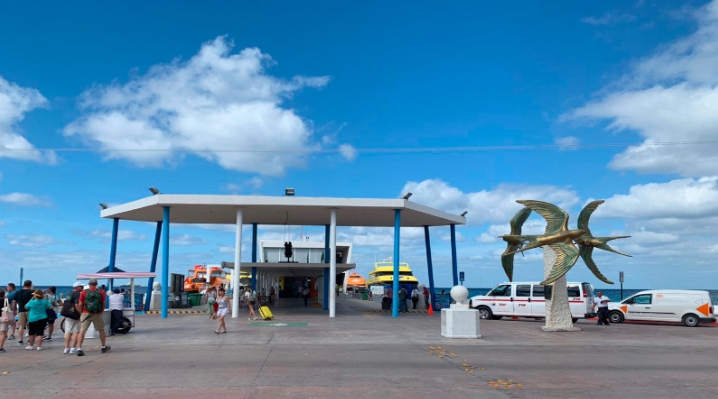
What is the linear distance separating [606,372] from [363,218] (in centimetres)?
1972

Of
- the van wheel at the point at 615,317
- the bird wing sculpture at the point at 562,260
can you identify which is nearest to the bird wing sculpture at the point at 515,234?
the bird wing sculpture at the point at 562,260

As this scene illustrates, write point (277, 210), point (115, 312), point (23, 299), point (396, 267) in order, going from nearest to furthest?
1. point (23, 299)
2. point (115, 312)
3. point (396, 267)
4. point (277, 210)

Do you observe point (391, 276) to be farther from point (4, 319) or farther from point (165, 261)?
point (4, 319)

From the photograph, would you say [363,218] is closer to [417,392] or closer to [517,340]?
[517,340]

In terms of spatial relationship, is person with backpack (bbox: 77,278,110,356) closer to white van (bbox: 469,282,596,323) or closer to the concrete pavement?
the concrete pavement

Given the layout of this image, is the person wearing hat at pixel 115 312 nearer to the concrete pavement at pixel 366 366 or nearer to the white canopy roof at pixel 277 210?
the concrete pavement at pixel 366 366

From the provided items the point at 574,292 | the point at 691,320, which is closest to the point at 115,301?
the point at 574,292

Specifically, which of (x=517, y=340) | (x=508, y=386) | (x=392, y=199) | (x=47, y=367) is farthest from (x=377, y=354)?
(x=392, y=199)

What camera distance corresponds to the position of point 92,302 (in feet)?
41.5

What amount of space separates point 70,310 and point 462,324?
995 cm

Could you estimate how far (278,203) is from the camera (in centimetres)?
2502

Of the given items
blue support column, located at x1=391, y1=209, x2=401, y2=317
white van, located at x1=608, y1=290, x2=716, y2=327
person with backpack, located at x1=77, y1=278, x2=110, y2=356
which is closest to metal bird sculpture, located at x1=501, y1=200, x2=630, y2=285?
white van, located at x1=608, y1=290, x2=716, y2=327

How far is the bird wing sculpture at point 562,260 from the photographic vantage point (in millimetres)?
18555

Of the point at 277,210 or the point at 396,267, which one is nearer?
the point at 396,267
